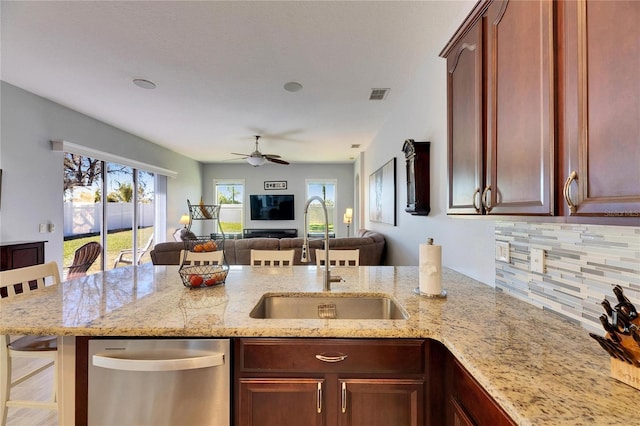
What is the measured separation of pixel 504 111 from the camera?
1.02m

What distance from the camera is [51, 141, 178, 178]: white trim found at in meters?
3.49

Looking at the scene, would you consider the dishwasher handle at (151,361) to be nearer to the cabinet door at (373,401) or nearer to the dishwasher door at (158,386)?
the dishwasher door at (158,386)

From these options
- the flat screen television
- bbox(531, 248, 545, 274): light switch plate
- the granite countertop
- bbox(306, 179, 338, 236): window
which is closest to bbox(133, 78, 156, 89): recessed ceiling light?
the granite countertop

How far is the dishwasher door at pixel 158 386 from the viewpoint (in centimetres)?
104

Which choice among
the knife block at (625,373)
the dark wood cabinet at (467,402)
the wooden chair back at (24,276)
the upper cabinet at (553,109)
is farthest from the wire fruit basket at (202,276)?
the knife block at (625,373)

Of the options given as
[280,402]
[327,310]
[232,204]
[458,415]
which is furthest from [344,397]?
[232,204]

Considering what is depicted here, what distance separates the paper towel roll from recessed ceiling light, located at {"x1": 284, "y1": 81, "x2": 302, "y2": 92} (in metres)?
2.33

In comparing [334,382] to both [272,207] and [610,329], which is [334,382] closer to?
[610,329]

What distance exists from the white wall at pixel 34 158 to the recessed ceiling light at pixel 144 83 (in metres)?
1.37

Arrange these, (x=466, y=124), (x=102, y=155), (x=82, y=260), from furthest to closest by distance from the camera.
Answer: (x=102, y=155)
(x=82, y=260)
(x=466, y=124)

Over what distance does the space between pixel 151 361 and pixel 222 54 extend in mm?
2370

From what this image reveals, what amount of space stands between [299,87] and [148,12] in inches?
58.6

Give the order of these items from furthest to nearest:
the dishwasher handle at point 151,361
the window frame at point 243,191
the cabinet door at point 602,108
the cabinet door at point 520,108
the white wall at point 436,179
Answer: the window frame at point 243,191
the white wall at point 436,179
the dishwasher handle at point 151,361
the cabinet door at point 520,108
the cabinet door at point 602,108

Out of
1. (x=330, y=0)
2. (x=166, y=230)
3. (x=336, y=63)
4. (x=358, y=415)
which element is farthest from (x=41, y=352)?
(x=166, y=230)
